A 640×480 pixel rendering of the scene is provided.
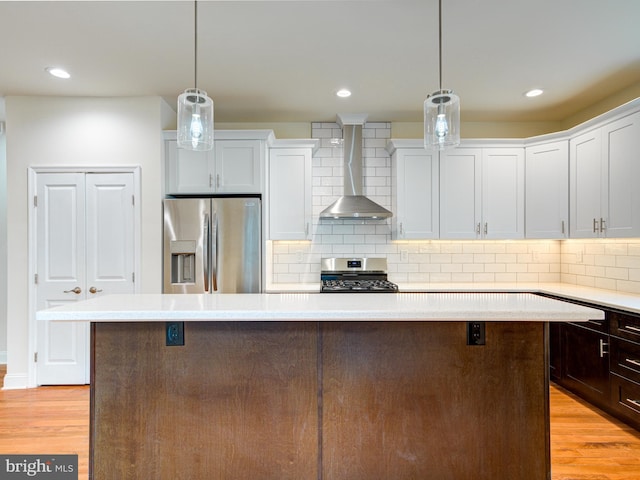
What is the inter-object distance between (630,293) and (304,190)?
3157 millimetres

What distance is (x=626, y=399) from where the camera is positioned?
8.79 ft

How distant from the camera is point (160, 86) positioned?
334 cm

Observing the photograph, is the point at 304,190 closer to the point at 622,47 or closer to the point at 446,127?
the point at 446,127

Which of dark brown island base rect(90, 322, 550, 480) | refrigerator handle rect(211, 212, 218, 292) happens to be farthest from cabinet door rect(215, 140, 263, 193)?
dark brown island base rect(90, 322, 550, 480)

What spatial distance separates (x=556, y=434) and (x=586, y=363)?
2.46 feet

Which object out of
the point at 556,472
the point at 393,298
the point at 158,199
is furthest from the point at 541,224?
the point at 158,199

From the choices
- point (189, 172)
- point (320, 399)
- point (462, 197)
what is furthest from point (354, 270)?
point (320, 399)

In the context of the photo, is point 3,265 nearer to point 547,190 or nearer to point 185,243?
point 185,243

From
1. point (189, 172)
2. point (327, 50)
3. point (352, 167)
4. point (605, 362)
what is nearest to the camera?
point (327, 50)

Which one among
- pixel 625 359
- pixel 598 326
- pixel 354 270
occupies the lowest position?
pixel 625 359

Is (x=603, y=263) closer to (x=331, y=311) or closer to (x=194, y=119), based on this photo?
(x=331, y=311)

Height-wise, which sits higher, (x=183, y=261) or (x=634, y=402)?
(x=183, y=261)

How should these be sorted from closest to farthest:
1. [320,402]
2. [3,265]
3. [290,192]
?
[320,402] → [290,192] → [3,265]

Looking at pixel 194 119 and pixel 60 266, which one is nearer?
pixel 194 119
